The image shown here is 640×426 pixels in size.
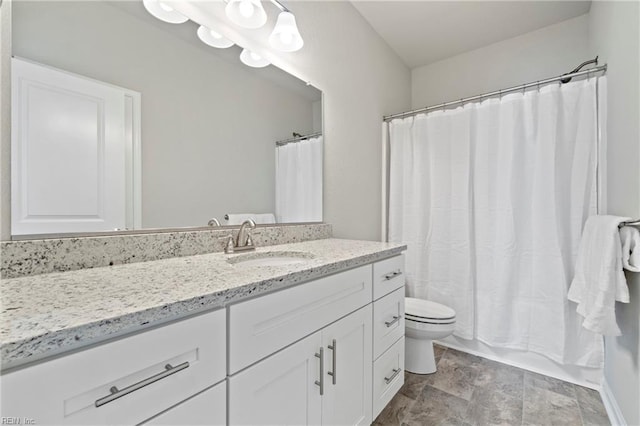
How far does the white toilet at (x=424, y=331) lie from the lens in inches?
68.7

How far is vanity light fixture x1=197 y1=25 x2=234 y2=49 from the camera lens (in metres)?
1.22

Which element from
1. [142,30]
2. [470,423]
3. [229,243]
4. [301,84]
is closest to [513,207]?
[470,423]

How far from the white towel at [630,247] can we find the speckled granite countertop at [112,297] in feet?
4.22

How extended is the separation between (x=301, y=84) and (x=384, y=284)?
4.08 feet

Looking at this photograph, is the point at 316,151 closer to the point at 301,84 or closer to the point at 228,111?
the point at 301,84

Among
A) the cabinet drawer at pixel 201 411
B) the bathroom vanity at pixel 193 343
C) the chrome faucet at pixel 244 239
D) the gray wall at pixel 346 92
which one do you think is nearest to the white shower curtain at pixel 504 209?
the gray wall at pixel 346 92

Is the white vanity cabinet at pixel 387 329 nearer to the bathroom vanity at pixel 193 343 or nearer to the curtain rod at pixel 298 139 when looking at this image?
the bathroom vanity at pixel 193 343

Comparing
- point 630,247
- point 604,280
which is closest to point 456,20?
point 630,247

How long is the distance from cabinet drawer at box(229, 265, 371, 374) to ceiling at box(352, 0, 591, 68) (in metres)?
2.04

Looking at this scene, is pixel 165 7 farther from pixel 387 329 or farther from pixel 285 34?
pixel 387 329

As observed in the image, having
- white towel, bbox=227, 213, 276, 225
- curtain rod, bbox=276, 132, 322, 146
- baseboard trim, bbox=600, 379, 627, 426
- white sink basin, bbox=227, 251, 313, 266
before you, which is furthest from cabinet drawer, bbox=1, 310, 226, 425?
baseboard trim, bbox=600, 379, 627, 426

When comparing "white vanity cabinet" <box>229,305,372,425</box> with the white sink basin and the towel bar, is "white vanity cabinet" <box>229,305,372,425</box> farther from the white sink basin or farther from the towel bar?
the towel bar

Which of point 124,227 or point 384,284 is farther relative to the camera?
point 384,284

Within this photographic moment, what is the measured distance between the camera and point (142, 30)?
1.05 m
